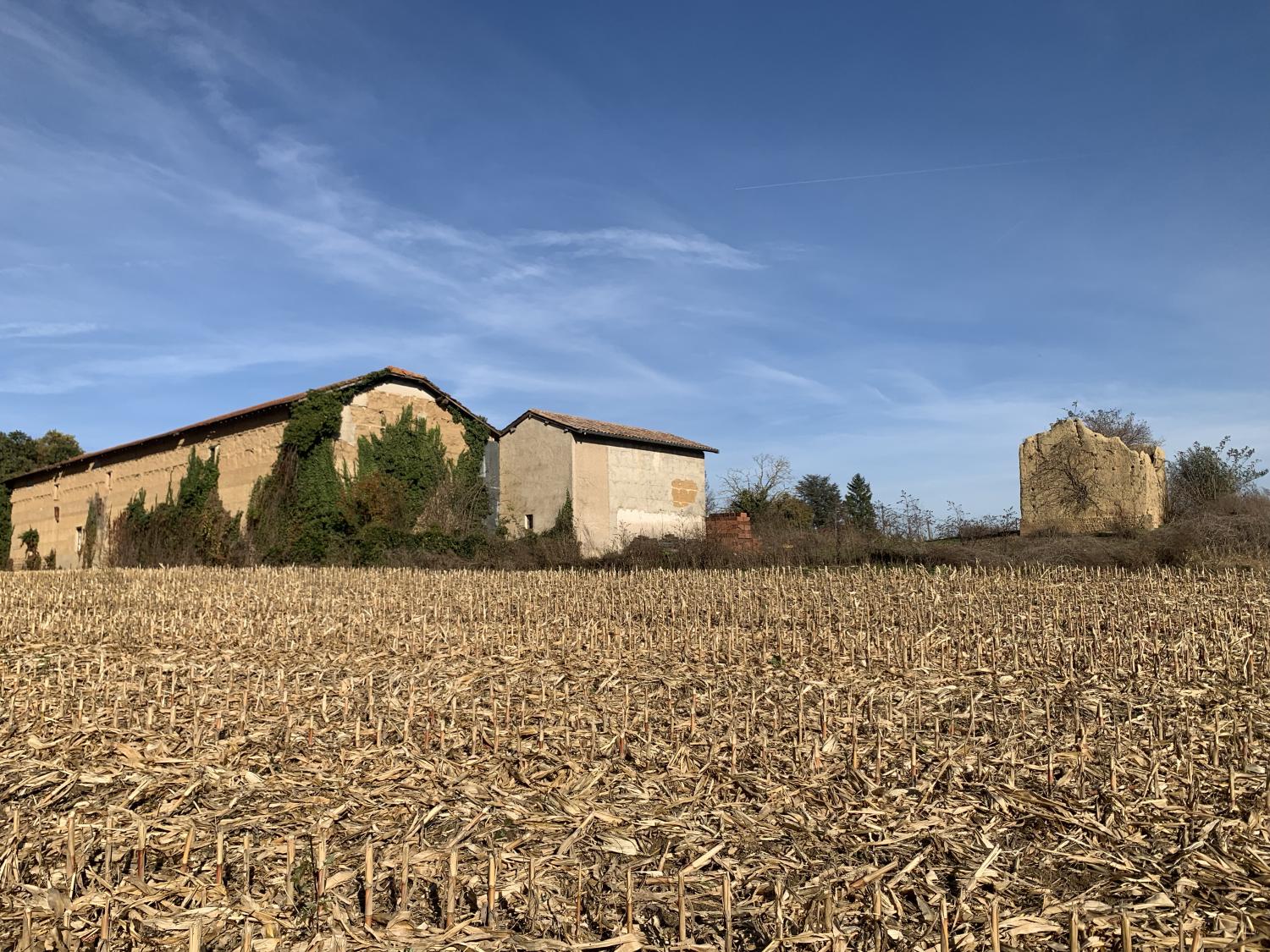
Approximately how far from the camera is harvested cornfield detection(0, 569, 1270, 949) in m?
4.01

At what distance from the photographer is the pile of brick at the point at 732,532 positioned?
26219 mm

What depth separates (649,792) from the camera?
5629mm

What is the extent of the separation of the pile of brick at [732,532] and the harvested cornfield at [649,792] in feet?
45.7

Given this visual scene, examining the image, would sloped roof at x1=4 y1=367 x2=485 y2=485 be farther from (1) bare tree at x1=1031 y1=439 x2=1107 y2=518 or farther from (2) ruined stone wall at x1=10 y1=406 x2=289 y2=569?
(1) bare tree at x1=1031 y1=439 x2=1107 y2=518

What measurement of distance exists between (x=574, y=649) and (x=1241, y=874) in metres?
7.99

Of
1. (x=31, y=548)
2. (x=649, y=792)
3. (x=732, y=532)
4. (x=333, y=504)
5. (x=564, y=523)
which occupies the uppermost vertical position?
(x=333, y=504)

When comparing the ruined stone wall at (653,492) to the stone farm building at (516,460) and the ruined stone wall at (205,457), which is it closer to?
the stone farm building at (516,460)

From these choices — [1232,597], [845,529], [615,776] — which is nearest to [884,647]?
[615,776]

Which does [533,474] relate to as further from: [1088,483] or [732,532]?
[1088,483]

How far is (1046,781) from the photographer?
579 centimetres

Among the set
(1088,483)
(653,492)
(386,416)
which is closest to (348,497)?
(386,416)

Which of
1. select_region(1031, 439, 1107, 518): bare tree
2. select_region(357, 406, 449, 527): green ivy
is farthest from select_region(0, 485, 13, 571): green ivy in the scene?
select_region(1031, 439, 1107, 518): bare tree

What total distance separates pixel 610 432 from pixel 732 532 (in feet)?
23.8

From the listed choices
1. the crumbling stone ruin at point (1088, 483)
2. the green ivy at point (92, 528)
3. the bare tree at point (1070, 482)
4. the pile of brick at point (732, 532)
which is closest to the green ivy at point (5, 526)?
the green ivy at point (92, 528)
